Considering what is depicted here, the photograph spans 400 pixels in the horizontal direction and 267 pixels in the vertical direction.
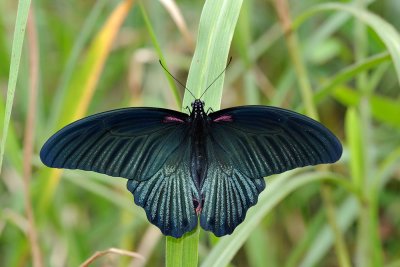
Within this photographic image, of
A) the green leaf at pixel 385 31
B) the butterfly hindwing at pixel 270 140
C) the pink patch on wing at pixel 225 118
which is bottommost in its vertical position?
the butterfly hindwing at pixel 270 140

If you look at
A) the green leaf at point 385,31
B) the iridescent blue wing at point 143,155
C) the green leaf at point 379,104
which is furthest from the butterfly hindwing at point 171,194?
the green leaf at point 379,104

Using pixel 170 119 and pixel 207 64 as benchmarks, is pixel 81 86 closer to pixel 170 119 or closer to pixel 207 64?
pixel 170 119

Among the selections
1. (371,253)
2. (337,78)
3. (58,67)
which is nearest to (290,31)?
(337,78)

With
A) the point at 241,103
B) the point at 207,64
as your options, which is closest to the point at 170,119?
the point at 207,64

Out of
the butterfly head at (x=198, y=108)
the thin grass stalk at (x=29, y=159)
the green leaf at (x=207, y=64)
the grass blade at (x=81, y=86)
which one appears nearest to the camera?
the green leaf at (x=207, y=64)

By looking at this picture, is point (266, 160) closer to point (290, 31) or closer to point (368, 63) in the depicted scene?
point (368, 63)

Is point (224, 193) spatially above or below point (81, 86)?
below

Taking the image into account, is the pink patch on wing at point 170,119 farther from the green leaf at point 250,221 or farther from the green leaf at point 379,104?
the green leaf at point 379,104

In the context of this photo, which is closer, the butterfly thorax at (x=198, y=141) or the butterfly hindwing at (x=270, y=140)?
the butterfly hindwing at (x=270, y=140)
